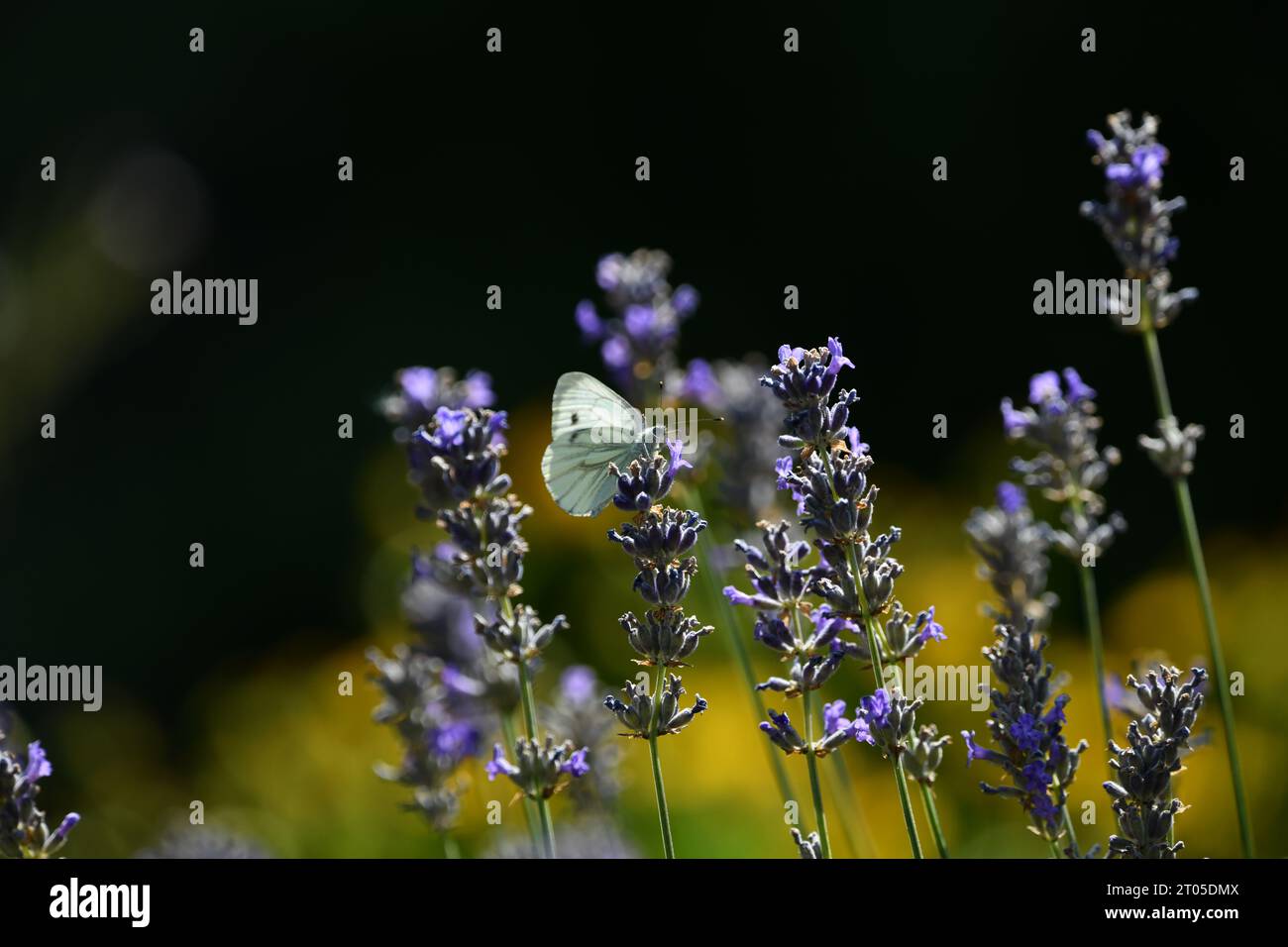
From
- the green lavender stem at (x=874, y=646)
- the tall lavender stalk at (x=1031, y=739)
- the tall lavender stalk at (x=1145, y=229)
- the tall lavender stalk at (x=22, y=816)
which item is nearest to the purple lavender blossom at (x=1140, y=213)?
the tall lavender stalk at (x=1145, y=229)

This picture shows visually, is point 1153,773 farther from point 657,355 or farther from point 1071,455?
point 657,355

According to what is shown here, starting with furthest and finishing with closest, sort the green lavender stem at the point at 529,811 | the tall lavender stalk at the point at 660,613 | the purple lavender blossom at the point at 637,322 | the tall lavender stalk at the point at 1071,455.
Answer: the purple lavender blossom at the point at 637,322
the tall lavender stalk at the point at 1071,455
the green lavender stem at the point at 529,811
the tall lavender stalk at the point at 660,613

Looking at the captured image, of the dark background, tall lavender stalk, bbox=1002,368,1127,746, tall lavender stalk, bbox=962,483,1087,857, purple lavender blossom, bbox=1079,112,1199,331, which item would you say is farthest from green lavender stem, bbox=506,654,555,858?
the dark background

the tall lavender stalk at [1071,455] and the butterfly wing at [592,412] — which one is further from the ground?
the butterfly wing at [592,412]

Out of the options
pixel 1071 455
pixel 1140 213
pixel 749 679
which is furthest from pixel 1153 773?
pixel 1140 213

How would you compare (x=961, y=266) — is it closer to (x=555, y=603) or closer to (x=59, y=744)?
(x=555, y=603)

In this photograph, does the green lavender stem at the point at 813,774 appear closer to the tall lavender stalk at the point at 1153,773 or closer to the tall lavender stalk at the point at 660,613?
the tall lavender stalk at the point at 660,613
